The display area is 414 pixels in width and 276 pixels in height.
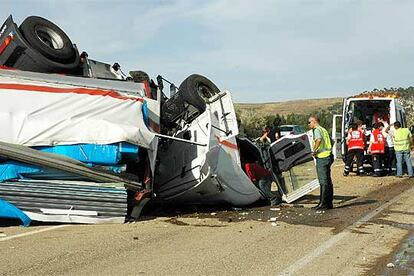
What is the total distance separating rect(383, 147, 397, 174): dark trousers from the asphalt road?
7.83m

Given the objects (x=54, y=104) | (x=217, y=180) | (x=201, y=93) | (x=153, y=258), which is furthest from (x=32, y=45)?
(x=153, y=258)

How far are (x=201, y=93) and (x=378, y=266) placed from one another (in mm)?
5319

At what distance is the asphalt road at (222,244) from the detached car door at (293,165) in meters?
0.62

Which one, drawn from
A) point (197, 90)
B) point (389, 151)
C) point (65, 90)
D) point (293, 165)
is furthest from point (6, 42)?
point (389, 151)

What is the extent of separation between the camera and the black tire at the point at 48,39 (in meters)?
10.3

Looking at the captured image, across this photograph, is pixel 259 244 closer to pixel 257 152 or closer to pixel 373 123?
pixel 257 152

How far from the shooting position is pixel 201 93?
10617 mm

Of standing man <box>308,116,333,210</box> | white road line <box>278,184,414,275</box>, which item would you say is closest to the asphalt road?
white road line <box>278,184,414,275</box>

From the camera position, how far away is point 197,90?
415 inches

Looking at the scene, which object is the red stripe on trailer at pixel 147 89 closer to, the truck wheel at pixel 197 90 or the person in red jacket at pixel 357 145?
the truck wheel at pixel 197 90

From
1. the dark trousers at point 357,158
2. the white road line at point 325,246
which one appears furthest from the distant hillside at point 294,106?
the white road line at point 325,246

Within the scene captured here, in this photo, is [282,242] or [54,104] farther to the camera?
[54,104]

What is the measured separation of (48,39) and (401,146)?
10365 millimetres

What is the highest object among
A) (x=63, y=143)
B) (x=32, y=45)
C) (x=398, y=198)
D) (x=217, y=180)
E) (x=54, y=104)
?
(x=32, y=45)
